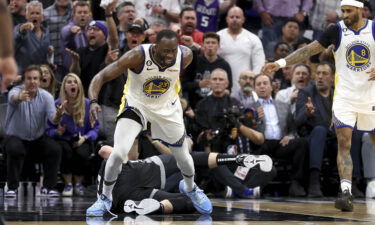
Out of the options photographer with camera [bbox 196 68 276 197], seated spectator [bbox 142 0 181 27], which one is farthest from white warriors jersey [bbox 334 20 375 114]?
seated spectator [bbox 142 0 181 27]

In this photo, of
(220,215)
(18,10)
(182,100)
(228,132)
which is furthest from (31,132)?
(220,215)

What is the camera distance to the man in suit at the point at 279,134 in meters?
11.5

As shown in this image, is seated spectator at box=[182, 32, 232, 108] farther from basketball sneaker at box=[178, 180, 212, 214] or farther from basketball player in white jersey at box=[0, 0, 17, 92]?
basketball player in white jersey at box=[0, 0, 17, 92]

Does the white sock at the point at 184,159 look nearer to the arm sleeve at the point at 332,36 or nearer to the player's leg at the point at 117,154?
the player's leg at the point at 117,154

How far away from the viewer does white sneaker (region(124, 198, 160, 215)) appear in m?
7.39

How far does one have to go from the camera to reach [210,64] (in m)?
12.2

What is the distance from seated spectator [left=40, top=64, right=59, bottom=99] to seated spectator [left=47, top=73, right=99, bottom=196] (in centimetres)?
31

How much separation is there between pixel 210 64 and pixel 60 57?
2.57m

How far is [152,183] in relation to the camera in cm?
789

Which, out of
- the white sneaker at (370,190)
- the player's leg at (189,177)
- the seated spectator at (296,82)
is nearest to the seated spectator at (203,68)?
the seated spectator at (296,82)

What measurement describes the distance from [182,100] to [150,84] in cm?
358

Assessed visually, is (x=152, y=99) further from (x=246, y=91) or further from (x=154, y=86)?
(x=246, y=91)

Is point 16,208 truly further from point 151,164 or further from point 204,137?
point 204,137

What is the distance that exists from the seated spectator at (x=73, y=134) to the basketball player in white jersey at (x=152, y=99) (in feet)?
11.4
